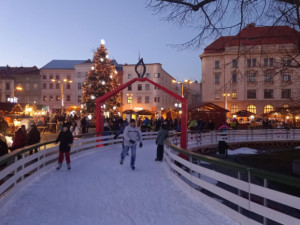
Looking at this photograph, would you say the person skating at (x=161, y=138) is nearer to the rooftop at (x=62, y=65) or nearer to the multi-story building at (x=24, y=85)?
the rooftop at (x=62, y=65)

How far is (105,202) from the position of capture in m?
7.28

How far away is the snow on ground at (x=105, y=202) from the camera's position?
237 inches

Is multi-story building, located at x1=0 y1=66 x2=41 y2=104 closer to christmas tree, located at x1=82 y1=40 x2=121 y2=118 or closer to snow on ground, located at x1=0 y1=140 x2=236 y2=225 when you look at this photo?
christmas tree, located at x1=82 y1=40 x2=121 y2=118

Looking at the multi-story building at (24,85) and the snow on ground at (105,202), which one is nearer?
the snow on ground at (105,202)

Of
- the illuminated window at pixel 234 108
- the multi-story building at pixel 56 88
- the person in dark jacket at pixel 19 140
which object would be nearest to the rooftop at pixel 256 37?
the person in dark jacket at pixel 19 140

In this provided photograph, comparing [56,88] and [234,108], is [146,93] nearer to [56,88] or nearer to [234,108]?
[234,108]

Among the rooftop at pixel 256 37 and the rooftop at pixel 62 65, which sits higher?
the rooftop at pixel 62 65

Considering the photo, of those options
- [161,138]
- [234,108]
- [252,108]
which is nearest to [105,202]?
[161,138]

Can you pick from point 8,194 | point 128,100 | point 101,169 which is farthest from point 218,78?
point 8,194

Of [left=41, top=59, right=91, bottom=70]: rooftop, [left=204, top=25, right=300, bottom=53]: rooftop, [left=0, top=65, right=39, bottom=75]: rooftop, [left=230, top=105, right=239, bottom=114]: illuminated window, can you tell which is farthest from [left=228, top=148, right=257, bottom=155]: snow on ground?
[left=0, top=65, right=39, bottom=75]: rooftop

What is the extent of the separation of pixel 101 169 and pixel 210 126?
56.0 feet

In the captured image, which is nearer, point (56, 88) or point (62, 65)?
point (56, 88)

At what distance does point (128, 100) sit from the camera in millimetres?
69000

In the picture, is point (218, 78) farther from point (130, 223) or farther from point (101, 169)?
point (130, 223)
